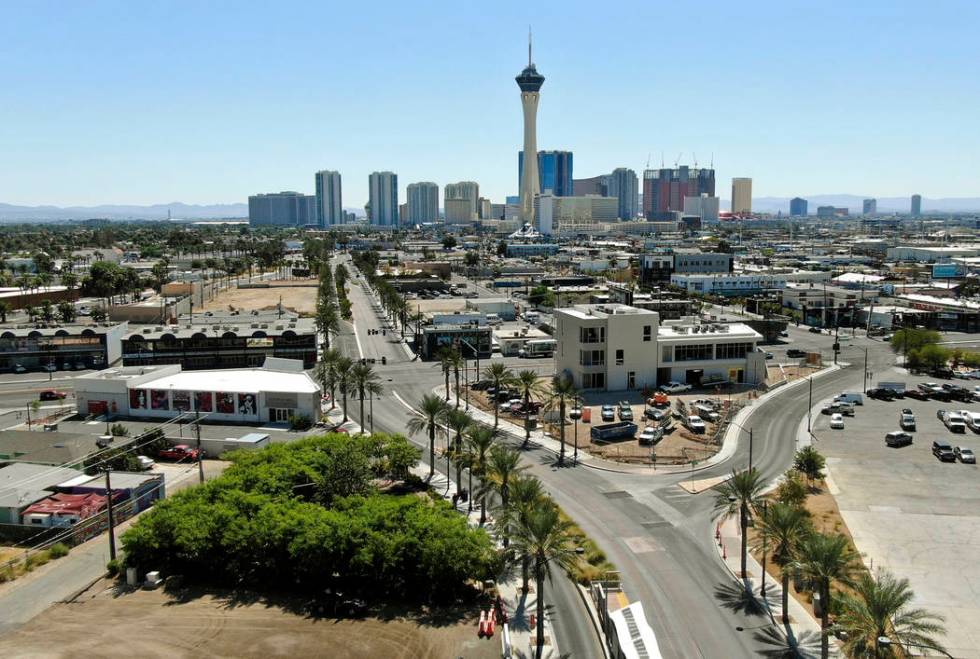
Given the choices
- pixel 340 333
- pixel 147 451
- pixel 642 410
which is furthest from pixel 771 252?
pixel 147 451

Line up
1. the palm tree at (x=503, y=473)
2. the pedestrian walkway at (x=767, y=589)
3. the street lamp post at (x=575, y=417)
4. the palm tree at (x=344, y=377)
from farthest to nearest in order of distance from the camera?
the palm tree at (x=344, y=377), the street lamp post at (x=575, y=417), the palm tree at (x=503, y=473), the pedestrian walkway at (x=767, y=589)

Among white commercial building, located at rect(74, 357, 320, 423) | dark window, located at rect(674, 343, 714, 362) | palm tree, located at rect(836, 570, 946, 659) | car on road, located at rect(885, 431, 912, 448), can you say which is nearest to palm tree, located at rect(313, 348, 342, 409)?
white commercial building, located at rect(74, 357, 320, 423)

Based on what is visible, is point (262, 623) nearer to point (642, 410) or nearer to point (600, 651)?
point (600, 651)

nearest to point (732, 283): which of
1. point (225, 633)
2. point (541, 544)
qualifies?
point (541, 544)

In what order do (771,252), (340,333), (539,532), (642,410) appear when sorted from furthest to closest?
(771,252), (340,333), (642,410), (539,532)

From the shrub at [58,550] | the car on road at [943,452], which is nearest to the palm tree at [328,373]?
the shrub at [58,550]

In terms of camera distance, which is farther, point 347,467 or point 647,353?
point 647,353

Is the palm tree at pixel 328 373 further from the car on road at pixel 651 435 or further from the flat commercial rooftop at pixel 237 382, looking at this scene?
the car on road at pixel 651 435
